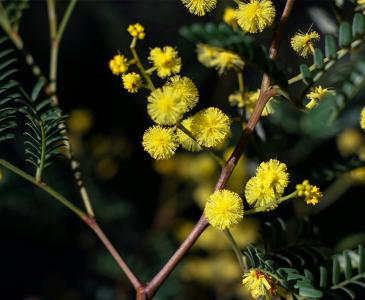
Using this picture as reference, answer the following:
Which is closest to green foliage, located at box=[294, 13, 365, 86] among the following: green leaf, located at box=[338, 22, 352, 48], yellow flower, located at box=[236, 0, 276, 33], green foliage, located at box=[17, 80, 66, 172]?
green leaf, located at box=[338, 22, 352, 48]

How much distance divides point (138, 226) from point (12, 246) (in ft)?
1.91

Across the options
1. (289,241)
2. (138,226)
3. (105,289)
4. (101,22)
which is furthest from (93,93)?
(289,241)

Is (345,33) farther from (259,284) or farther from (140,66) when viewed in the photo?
(259,284)

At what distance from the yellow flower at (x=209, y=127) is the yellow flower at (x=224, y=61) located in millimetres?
85

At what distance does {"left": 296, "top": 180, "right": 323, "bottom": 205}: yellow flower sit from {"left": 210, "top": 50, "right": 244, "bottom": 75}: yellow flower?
25 cm

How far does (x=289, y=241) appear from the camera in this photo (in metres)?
1.40

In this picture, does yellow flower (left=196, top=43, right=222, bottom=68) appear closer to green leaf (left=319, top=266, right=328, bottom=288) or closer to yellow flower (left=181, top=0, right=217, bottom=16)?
yellow flower (left=181, top=0, right=217, bottom=16)

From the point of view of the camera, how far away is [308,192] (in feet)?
3.48

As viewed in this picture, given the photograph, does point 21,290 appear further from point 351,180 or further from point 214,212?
point 214,212

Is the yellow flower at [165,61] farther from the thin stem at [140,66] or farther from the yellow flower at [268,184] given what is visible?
the yellow flower at [268,184]

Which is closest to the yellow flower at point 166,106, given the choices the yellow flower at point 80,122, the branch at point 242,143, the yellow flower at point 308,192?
the branch at point 242,143

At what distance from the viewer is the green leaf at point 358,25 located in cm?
100

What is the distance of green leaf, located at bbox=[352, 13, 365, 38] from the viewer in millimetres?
999

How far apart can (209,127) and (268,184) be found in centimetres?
15
